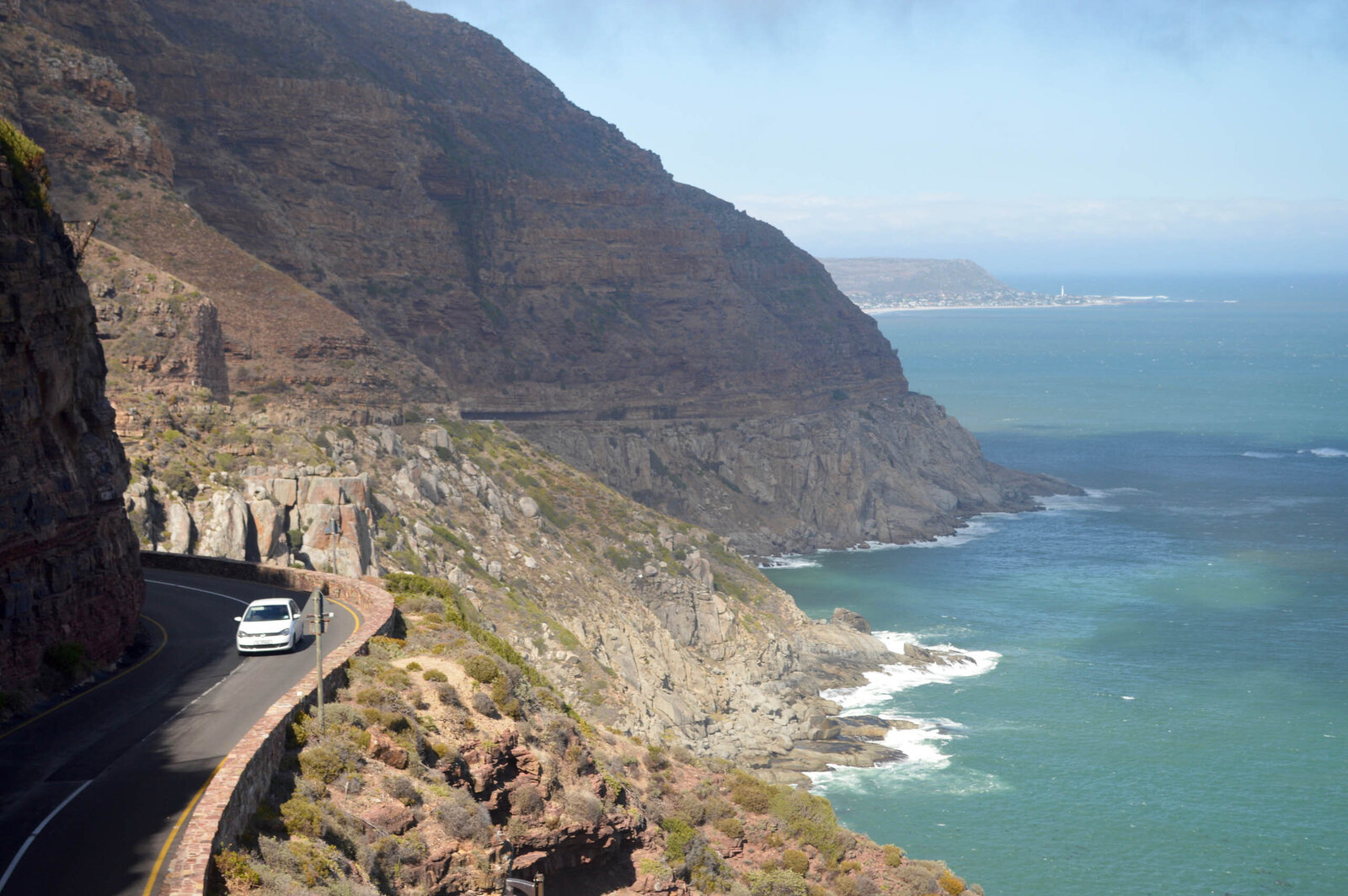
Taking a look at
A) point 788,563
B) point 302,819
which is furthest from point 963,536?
point 302,819

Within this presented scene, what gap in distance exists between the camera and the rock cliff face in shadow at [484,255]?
75.5 metres

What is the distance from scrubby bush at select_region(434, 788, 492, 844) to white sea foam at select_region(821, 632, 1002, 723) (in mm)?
54649

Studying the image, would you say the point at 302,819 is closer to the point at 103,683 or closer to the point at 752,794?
the point at 103,683

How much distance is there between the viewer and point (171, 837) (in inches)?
668

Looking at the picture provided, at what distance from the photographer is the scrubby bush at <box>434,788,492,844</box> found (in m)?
21.5

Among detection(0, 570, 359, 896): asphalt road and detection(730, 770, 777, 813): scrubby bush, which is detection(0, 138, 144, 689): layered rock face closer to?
detection(0, 570, 359, 896): asphalt road

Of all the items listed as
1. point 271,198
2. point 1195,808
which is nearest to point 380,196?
point 271,198

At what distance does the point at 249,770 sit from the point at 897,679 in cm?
6559

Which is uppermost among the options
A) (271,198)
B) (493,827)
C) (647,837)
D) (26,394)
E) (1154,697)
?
(271,198)

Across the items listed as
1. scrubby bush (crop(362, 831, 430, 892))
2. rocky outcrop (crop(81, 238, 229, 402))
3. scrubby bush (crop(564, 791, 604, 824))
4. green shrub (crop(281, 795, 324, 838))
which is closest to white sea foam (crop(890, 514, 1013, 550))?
rocky outcrop (crop(81, 238, 229, 402))

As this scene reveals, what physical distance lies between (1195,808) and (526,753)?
41.6 meters

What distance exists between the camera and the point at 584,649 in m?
64.6

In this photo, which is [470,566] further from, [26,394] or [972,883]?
[26,394]

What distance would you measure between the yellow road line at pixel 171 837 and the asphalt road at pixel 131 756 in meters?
0.02
